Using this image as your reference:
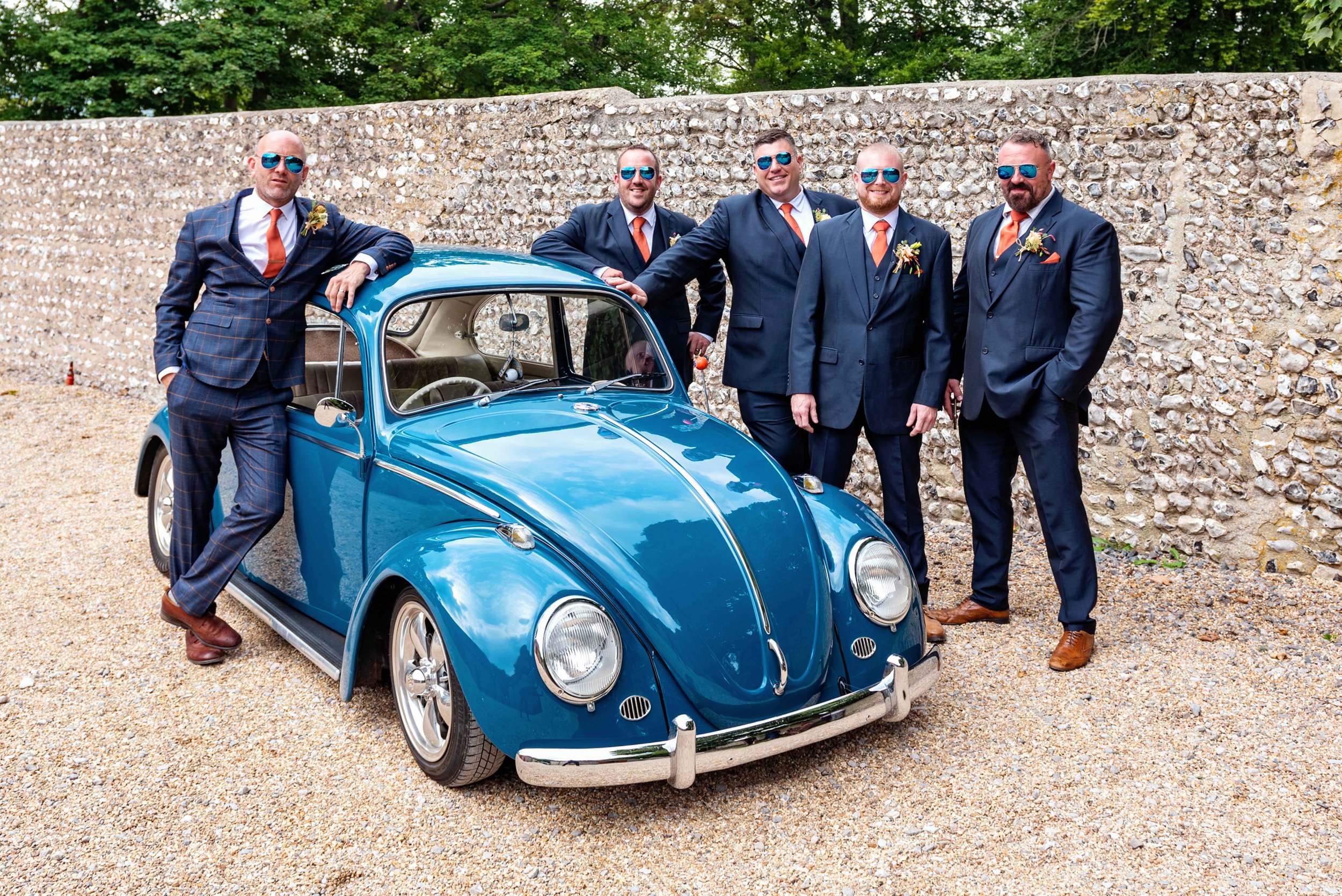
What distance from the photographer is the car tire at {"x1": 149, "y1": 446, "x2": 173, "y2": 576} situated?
5.85 meters

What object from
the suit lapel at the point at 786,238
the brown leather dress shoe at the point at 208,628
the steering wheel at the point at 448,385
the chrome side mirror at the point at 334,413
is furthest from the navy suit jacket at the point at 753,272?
the brown leather dress shoe at the point at 208,628

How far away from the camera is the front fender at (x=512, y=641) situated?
3.24 metres

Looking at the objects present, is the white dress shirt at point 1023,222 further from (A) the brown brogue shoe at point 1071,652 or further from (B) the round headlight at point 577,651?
(B) the round headlight at point 577,651

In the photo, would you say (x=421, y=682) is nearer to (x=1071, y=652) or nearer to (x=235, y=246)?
(x=235, y=246)

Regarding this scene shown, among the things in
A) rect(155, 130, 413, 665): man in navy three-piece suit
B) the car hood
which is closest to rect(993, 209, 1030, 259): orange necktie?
the car hood

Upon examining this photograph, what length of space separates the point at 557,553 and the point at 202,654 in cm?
218

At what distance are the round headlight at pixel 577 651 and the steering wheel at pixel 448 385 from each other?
1393 millimetres

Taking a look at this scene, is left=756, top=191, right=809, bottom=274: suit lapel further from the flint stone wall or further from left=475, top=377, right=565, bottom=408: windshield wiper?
the flint stone wall

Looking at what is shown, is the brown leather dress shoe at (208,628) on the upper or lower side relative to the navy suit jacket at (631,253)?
lower

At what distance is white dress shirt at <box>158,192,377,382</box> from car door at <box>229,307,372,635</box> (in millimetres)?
Answer: 302

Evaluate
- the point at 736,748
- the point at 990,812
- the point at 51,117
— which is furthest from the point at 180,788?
the point at 51,117

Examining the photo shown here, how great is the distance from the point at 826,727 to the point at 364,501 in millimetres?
1972

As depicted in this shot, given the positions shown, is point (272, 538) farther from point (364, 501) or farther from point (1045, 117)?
point (1045, 117)

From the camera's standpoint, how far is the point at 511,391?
176 inches
